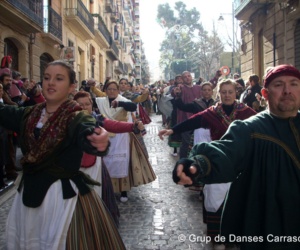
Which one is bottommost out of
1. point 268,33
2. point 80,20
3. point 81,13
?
point 268,33

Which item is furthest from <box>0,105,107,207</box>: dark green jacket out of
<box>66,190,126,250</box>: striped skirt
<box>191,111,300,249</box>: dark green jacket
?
<box>191,111,300,249</box>: dark green jacket

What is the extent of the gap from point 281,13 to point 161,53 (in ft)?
231

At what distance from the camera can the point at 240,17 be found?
18719 mm

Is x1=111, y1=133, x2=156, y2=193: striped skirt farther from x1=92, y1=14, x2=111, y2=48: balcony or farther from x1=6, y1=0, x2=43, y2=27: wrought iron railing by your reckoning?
x1=92, y1=14, x2=111, y2=48: balcony

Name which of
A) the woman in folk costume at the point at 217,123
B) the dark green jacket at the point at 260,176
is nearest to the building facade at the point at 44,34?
the woman in folk costume at the point at 217,123

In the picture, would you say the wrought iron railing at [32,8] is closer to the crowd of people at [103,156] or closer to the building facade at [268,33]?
the building facade at [268,33]

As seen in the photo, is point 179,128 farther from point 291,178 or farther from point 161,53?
point 161,53

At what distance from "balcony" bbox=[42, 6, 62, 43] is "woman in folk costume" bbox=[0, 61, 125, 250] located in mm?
15457

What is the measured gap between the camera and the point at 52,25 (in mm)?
17781

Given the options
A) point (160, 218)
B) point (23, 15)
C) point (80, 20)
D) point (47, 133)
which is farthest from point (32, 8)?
point (47, 133)

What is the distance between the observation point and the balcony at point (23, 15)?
42.8 ft

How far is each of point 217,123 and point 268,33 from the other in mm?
13180

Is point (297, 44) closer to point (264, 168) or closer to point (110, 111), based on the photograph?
point (110, 111)

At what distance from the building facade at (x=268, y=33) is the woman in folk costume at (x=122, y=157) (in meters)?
9.16
